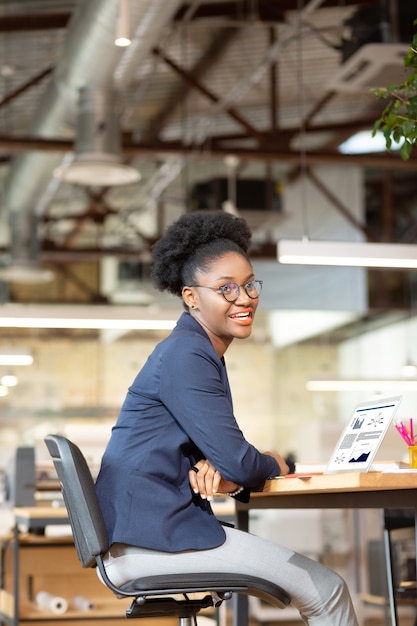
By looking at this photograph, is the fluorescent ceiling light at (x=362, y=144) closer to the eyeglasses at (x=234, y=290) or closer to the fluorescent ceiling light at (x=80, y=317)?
the fluorescent ceiling light at (x=80, y=317)

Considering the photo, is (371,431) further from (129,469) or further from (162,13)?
(162,13)

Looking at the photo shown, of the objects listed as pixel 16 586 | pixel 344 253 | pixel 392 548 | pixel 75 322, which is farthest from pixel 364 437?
pixel 75 322

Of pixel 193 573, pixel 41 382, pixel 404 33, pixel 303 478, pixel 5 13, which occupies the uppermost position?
pixel 5 13

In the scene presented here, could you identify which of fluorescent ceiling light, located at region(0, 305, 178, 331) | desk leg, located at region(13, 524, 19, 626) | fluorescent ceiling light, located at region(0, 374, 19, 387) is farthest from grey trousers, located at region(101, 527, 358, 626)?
fluorescent ceiling light, located at region(0, 374, 19, 387)

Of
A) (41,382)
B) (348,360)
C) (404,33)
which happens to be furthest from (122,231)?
(404,33)

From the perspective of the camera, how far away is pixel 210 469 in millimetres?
2555

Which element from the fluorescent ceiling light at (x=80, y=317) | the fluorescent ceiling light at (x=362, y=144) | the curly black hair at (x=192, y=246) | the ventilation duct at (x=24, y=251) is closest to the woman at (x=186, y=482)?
the curly black hair at (x=192, y=246)

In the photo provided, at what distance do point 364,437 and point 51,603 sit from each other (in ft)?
9.83

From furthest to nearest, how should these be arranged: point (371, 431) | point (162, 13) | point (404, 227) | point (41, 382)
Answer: point (404, 227) < point (41, 382) < point (162, 13) < point (371, 431)

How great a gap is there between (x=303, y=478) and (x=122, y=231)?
12.5m

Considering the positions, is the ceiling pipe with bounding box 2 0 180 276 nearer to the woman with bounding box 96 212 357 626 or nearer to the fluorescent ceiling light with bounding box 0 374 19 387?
the fluorescent ceiling light with bounding box 0 374 19 387

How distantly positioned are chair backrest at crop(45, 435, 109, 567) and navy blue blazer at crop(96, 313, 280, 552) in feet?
0.14

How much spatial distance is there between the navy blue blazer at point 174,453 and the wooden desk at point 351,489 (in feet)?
0.28

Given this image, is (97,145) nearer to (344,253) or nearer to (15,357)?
(15,357)
